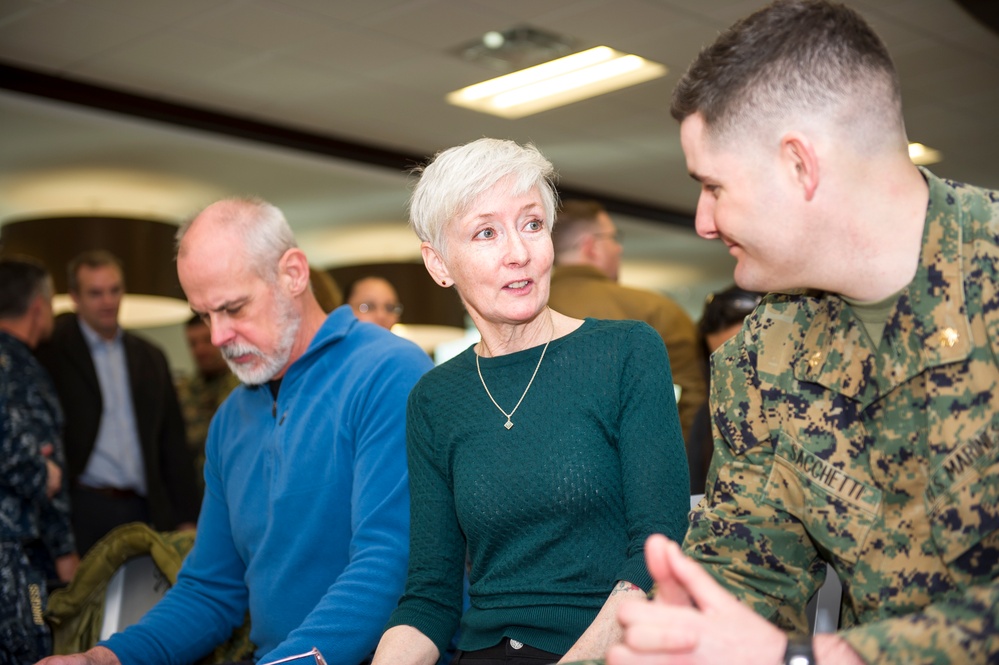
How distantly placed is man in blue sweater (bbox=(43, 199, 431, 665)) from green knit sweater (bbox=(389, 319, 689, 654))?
0.38 ft

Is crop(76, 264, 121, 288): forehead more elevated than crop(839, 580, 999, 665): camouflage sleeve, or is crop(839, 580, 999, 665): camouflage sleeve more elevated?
crop(76, 264, 121, 288): forehead

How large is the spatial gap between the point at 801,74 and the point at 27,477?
8.75 feet

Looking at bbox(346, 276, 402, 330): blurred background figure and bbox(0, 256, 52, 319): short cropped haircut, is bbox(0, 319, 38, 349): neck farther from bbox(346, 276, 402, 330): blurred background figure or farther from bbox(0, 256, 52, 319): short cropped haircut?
bbox(346, 276, 402, 330): blurred background figure

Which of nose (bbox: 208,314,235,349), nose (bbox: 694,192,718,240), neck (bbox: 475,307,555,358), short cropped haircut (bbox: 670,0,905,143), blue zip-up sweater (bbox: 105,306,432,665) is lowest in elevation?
blue zip-up sweater (bbox: 105,306,432,665)

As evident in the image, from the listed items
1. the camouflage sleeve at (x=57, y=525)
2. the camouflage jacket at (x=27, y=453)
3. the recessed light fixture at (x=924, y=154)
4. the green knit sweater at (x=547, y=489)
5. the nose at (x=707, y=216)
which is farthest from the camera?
the recessed light fixture at (x=924, y=154)

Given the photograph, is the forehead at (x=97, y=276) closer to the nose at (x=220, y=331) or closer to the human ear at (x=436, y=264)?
the nose at (x=220, y=331)

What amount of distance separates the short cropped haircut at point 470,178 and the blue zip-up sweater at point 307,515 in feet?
1.20

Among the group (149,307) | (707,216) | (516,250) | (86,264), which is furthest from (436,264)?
(149,307)

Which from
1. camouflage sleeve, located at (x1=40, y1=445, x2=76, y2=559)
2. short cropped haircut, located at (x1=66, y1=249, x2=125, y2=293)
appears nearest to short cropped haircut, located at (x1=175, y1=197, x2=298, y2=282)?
camouflage sleeve, located at (x1=40, y1=445, x2=76, y2=559)

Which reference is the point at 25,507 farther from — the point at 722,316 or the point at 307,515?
the point at 722,316

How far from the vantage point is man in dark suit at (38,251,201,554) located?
4547 millimetres

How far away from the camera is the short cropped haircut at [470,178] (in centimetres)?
175

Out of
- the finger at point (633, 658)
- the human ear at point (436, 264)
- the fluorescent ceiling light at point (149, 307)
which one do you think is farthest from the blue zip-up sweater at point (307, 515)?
the fluorescent ceiling light at point (149, 307)

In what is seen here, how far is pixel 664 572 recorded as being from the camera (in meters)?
1.11
